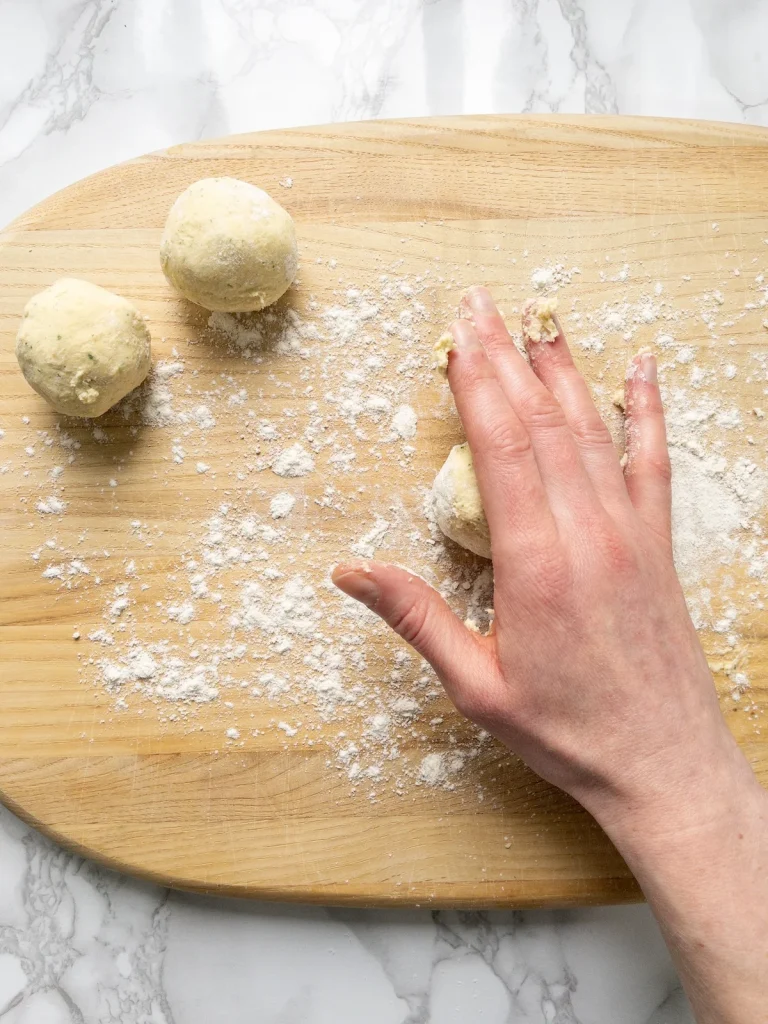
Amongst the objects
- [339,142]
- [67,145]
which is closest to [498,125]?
[339,142]

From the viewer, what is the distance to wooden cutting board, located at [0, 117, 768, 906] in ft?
3.70

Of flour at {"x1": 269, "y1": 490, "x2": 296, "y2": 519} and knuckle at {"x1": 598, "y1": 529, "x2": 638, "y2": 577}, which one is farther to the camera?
flour at {"x1": 269, "y1": 490, "x2": 296, "y2": 519}

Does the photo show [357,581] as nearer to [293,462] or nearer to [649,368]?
[293,462]

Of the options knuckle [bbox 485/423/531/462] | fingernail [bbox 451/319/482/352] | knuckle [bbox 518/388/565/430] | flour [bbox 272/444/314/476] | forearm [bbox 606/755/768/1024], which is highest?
fingernail [bbox 451/319/482/352]

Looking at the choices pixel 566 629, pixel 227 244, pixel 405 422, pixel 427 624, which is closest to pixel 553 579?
pixel 566 629

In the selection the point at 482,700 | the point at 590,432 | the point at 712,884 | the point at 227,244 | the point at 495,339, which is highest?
the point at 227,244

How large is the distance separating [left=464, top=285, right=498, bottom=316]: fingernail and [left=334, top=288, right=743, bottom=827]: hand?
9cm

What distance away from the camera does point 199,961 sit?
48.6 inches

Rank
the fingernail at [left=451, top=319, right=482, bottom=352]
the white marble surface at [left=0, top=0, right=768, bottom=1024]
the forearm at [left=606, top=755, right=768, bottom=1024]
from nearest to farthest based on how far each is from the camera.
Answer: the forearm at [left=606, top=755, right=768, bottom=1024], the fingernail at [left=451, top=319, right=482, bottom=352], the white marble surface at [left=0, top=0, right=768, bottom=1024]

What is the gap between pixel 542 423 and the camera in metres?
1.04

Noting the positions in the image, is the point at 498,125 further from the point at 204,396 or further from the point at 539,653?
the point at 539,653

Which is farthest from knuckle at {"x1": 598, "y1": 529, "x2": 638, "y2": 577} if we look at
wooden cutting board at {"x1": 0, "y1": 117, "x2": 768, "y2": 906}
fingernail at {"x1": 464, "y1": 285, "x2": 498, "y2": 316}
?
fingernail at {"x1": 464, "y1": 285, "x2": 498, "y2": 316}

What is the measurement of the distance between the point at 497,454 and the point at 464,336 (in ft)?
0.58

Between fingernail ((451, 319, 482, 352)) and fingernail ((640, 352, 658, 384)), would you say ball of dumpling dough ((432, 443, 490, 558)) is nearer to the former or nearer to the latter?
fingernail ((451, 319, 482, 352))
